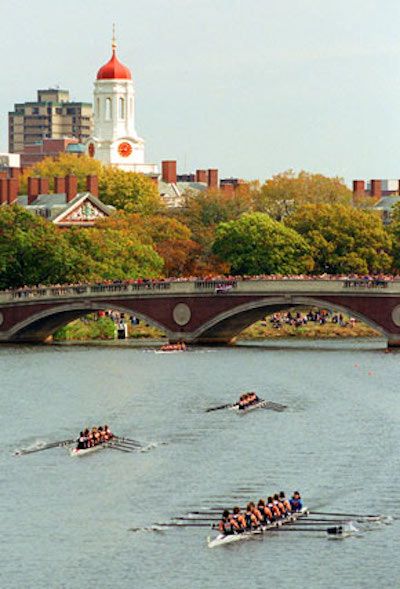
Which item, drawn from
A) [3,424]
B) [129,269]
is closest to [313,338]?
[129,269]

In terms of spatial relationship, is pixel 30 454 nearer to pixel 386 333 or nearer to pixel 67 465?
pixel 67 465

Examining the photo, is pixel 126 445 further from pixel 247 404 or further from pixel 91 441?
pixel 247 404

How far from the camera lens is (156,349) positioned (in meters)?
167

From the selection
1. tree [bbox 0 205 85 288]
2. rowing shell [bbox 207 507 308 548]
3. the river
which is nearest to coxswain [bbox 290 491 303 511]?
rowing shell [bbox 207 507 308 548]

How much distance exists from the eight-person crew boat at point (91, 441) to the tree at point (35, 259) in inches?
2607

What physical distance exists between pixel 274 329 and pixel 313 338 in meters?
5.18

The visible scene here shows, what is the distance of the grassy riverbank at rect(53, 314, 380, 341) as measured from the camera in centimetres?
18450

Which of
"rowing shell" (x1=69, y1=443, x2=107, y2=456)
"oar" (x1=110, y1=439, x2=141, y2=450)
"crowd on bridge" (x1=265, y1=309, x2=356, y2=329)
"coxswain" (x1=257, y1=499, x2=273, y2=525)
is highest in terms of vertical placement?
"crowd on bridge" (x1=265, y1=309, x2=356, y2=329)

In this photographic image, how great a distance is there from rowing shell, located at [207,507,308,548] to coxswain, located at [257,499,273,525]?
0.22 m

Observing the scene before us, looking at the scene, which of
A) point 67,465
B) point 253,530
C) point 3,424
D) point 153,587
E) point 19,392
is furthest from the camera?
point 19,392

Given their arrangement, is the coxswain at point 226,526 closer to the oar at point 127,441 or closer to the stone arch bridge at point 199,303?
the oar at point 127,441

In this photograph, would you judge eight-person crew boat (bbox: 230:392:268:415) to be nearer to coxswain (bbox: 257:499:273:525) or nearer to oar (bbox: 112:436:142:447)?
oar (bbox: 112:436:142:447)

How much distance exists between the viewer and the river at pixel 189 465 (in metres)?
89.8

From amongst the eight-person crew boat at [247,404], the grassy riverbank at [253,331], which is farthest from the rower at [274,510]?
the grassy riverbank at [253,331]
